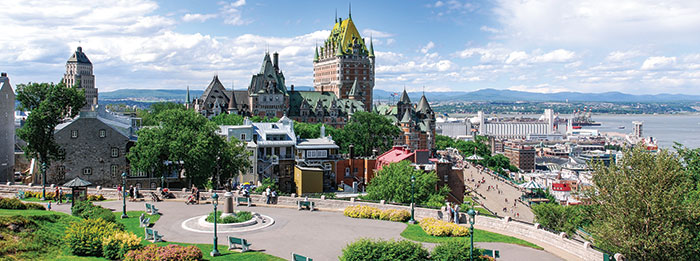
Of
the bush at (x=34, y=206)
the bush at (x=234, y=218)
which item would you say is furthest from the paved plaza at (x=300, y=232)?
the bush at (x=234, y=218)

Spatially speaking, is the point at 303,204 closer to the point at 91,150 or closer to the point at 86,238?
the point at 86,238

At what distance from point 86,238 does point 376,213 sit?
636 inches

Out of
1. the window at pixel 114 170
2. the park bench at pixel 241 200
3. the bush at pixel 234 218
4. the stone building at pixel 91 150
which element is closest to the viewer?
the bush at pixel 234 218

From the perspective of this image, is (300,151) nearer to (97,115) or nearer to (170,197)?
(97,115)

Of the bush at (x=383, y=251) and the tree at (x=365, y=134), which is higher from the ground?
the tree at (x=365, y=134)

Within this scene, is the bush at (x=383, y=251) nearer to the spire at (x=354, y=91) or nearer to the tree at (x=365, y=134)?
the tree at (x=365, y=134)

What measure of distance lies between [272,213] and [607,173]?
1983cm

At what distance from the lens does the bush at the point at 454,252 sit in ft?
75.5

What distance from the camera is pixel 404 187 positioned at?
48.1 metres

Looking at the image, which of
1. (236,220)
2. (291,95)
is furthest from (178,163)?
(291,95)

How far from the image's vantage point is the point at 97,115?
55406mm

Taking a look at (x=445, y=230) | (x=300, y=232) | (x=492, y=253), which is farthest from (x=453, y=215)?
(x=300, y=232)

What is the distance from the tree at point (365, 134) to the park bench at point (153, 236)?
62840mm

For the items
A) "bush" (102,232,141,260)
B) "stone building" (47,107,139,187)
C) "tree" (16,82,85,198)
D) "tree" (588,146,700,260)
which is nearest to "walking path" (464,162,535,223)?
"tree" (588,146,700,260)
